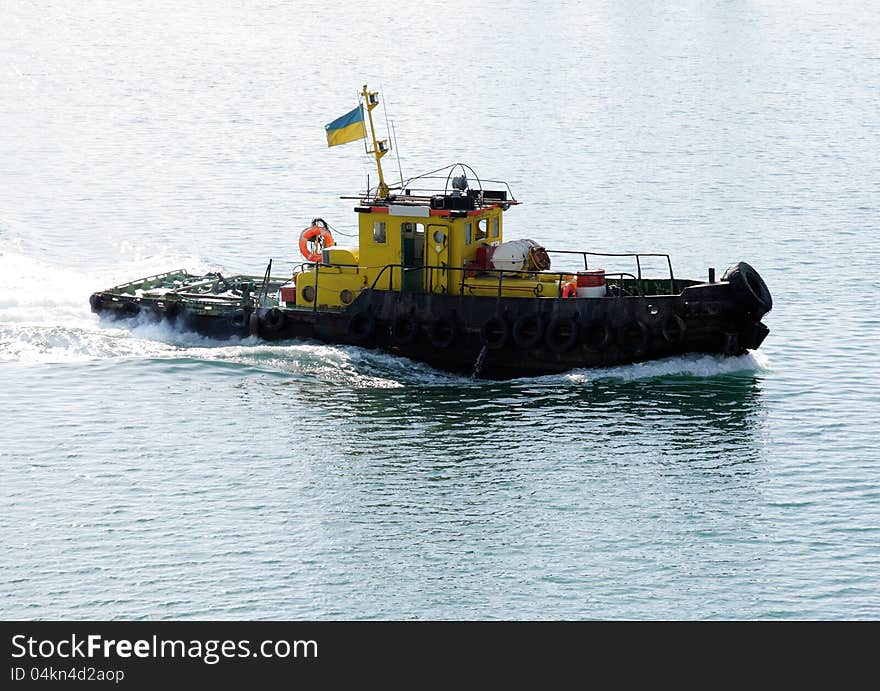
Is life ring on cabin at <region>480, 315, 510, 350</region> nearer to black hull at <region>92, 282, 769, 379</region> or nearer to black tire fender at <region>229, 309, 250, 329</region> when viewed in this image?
black hull at <region>92, 282, 769, 379</region>

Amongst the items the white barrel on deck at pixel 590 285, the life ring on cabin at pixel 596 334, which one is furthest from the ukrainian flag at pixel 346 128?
the life ring on cabin at pixel 596 334

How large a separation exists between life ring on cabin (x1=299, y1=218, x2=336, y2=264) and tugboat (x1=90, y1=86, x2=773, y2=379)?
8cm

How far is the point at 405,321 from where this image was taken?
92.9ft

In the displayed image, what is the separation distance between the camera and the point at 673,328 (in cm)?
2694

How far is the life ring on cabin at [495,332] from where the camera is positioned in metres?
27.6

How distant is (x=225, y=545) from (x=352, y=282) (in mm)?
9791

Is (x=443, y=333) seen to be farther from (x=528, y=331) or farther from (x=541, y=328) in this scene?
(x=541, y=328)

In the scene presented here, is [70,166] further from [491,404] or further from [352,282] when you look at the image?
[491,404]

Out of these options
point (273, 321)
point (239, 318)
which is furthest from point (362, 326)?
point (239, 318)

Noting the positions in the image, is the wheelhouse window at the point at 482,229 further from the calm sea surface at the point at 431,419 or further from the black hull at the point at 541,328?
the calm sea surface at the point at 431,419

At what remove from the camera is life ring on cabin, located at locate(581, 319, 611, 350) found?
27.2 m

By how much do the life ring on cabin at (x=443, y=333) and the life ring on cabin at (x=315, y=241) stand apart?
159 inches
